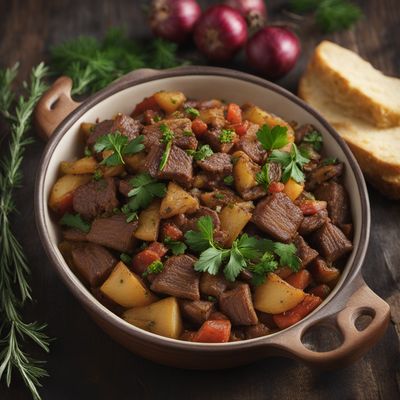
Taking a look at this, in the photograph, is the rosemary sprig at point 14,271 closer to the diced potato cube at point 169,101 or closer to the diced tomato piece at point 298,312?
the diced potato cube at point 169,101

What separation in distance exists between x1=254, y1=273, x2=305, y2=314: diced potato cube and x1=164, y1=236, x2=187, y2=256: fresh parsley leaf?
0.50m

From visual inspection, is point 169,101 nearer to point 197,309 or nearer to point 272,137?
point 272,137

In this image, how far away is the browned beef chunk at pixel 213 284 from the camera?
347 centimetres

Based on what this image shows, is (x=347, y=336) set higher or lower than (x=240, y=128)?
lower

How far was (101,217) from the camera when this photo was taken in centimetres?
377

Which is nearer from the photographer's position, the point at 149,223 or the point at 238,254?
the point at 238,254

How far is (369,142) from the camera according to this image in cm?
472

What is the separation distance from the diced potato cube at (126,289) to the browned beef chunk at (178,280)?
0.24 ft

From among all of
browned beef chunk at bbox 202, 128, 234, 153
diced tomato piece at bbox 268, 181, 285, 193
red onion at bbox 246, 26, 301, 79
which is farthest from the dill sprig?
diced tomato piece at bbox 268, 181, 285, 193

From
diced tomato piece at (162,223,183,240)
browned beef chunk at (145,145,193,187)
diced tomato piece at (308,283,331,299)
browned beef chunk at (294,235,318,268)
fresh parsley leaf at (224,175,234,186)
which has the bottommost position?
diced tomato piece at (308,283,331,299)

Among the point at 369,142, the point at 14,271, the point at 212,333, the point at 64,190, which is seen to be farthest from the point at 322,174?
the point at 14,271

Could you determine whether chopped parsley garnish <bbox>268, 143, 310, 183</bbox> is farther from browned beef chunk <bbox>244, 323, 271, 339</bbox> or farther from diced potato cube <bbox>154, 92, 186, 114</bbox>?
browned beef chunk <bbox>244, 323, 271, 339</bbox>

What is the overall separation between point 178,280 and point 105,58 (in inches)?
101

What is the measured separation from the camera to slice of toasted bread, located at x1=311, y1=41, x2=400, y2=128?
482 centimetres
